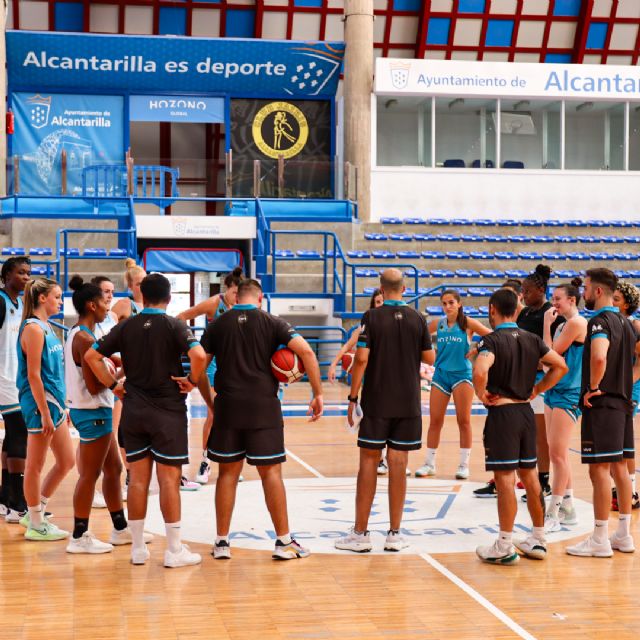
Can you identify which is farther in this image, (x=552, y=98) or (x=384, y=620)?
(x=552, y=98)

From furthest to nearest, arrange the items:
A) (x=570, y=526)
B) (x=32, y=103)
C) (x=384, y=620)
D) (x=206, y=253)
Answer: (x=32, y=103) → (x=206, y=253) → (x=570, y=526) → (x=384, y=620)

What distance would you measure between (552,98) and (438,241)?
485cm

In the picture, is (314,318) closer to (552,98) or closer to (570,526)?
(552,98)

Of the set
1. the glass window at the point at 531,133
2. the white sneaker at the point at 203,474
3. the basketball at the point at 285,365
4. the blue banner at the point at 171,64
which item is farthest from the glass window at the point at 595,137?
the basketball at the point at 285,365

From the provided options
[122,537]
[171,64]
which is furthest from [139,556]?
[171,64]

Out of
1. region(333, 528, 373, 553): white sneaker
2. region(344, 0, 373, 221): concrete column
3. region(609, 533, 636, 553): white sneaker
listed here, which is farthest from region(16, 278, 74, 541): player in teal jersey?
region(344, 0, 373, 221): concrete column

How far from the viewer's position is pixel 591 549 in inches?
258

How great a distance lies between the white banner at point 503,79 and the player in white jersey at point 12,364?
701 inches

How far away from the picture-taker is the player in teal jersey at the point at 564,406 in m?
7.23

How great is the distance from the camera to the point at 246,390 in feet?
21.0

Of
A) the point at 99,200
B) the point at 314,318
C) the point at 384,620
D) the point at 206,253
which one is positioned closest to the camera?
the point at 384,620

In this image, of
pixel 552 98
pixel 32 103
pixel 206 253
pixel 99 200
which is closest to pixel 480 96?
pixel 552 98

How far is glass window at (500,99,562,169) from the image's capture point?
24953mm

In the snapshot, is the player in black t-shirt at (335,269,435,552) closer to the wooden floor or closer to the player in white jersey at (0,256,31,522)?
the wooden floor
